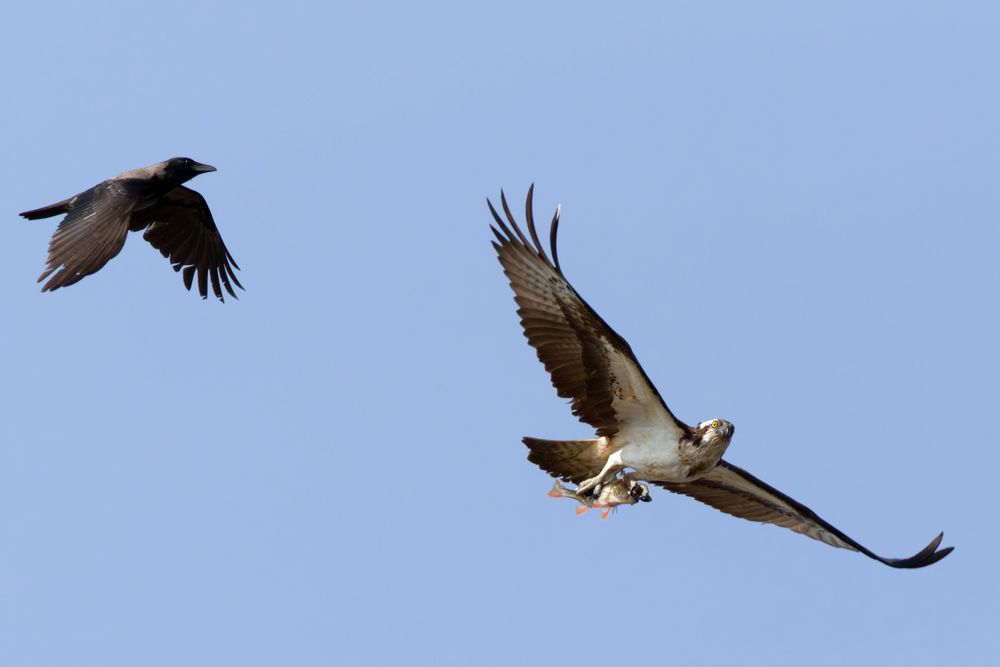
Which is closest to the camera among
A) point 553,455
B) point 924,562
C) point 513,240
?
point 513,240

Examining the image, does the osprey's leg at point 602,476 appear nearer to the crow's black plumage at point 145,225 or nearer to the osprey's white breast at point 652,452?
the osprey's white breast at point 652,452

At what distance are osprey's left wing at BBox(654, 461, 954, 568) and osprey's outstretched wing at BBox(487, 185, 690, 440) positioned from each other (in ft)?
5.30

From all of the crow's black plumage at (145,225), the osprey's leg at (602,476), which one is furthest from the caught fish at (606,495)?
the crow's black plumage at (145,225)

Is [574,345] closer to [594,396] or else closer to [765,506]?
[594,396]

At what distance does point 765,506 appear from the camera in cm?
1563

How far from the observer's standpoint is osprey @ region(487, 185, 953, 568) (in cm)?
1298

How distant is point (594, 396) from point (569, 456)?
28.3 inches

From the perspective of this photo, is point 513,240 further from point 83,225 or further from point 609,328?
point 83,225

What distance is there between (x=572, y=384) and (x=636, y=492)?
141 cm

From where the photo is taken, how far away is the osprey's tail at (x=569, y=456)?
45.2 feet

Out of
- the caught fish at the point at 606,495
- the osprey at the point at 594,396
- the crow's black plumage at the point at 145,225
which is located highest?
the crow's black plumage at the point at 145,225

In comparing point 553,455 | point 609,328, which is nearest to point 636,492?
point 553,455

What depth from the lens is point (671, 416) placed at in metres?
13.6

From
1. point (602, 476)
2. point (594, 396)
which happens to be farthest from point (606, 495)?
point (594, 396)
